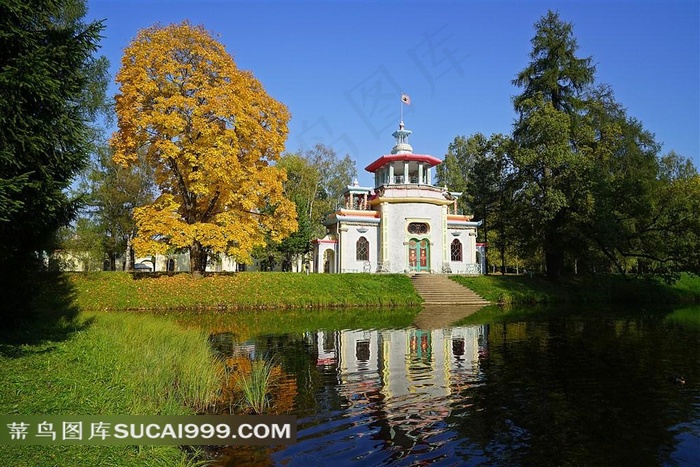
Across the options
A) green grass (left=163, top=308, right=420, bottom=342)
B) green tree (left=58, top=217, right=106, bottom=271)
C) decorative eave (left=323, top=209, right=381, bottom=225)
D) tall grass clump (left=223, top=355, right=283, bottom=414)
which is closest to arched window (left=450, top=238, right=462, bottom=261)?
decorative eave (left=323, top=209, right=381, bottom=225)

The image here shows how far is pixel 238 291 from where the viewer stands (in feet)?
88.9

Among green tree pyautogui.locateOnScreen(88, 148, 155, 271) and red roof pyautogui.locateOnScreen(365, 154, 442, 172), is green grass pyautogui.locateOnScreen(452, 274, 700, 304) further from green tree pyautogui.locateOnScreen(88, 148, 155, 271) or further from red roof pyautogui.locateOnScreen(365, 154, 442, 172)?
green tree pyautogui.locateOnScreen(88, 148, 155, 271)

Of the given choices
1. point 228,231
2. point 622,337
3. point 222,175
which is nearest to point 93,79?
point 222,175

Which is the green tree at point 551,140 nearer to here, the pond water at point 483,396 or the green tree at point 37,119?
the pond water at point 483,396

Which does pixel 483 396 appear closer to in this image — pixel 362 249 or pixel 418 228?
pixel 362 249

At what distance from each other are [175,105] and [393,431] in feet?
71.2

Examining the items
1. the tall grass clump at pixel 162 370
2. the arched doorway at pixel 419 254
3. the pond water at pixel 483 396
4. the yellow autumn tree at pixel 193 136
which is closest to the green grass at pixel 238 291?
the yellow autumn tree at pixel 193 136

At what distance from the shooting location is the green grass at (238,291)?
2498 centimetres

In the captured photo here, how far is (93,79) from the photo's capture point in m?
22.2

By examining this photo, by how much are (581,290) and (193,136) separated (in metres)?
27.6

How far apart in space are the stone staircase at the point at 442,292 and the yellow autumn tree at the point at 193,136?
10837mm

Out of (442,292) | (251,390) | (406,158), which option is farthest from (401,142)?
(251,390)

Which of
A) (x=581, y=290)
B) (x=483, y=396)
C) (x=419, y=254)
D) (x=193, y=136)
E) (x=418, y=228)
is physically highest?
(x=193, y=136)

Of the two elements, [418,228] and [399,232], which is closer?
[399,232]
